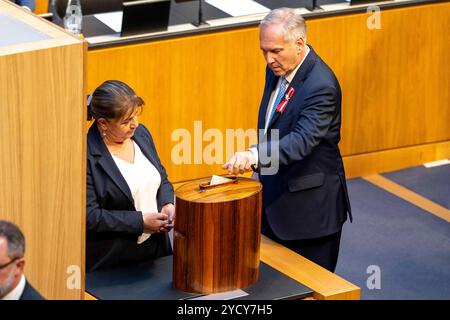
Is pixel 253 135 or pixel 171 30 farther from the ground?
pixel 171 30

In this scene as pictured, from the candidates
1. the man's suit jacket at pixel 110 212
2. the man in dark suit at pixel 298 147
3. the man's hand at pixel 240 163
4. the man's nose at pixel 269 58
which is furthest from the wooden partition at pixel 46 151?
the man's nose at pixel 269 58

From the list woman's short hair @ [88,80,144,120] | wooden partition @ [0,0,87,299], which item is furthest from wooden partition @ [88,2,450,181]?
wooden partition @ [0,0,87,299]

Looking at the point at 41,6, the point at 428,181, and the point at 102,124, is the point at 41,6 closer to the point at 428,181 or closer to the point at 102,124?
the point at 428,181

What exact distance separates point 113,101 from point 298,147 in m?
0.67

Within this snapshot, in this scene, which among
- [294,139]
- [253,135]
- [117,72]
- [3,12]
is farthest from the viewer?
[253,135]

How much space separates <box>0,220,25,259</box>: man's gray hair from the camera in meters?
2.87

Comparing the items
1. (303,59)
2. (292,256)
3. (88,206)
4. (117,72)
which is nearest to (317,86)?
(303,59)

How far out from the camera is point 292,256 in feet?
13.4

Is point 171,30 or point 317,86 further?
point 171,30

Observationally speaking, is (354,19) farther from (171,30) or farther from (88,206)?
(88,206)

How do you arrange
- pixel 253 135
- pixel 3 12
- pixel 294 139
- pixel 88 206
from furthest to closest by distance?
1. pixel 253 135
2. pixel 294 139
3. pixel 88 206
4. pixel 3 12

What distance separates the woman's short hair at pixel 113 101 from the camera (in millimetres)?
3793

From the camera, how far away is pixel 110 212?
384 cm

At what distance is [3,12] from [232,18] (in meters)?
2.71
